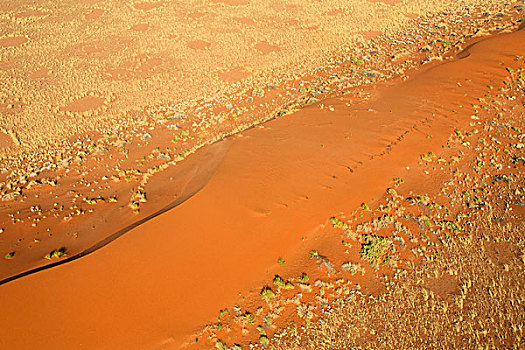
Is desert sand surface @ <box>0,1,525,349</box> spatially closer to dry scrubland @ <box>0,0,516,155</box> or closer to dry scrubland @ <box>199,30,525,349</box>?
dry scrubland @ <box>199,30,525,349</box>

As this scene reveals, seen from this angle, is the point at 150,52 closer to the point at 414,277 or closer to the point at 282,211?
the point at 282,211

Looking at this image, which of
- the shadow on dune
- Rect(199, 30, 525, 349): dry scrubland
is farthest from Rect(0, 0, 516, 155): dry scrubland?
Rect(199, 30, 525, 349): dry scrubland

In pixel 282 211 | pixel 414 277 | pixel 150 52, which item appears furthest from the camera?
pixel 150 52

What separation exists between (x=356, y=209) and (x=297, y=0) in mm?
30603

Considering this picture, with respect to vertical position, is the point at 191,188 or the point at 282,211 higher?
the point at 191,188

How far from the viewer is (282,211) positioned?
7.62 meters

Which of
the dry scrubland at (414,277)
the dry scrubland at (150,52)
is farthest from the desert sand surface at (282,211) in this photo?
the dry scrubland at (150,52)

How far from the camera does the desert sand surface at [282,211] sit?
5688 millimetres

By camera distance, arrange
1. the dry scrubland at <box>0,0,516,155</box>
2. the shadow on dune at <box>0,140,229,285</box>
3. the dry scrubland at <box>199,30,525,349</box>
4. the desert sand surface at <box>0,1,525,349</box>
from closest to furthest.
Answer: the dry scrubland at <box>199,30,525,349</box> < the desert sand surface at <box>0,1,525,349</box> < the shadow on dune at <box>0,140,229,285</box> < the dry scrubland at <box>0,0,516,155</box>

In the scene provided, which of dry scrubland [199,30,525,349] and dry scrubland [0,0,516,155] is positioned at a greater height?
dry scrubland [0,0,516,155]

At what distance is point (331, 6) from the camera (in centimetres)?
2941

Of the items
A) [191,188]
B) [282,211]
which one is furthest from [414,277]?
[191,188]

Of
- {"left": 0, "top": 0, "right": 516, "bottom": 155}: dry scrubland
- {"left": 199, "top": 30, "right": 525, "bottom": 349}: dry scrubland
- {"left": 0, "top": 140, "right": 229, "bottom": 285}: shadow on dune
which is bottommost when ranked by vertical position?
{"left": 199, "top": 30, "right": 525, "bottom": 349}: dry scrubland

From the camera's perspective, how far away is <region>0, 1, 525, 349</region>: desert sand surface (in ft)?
18.7
